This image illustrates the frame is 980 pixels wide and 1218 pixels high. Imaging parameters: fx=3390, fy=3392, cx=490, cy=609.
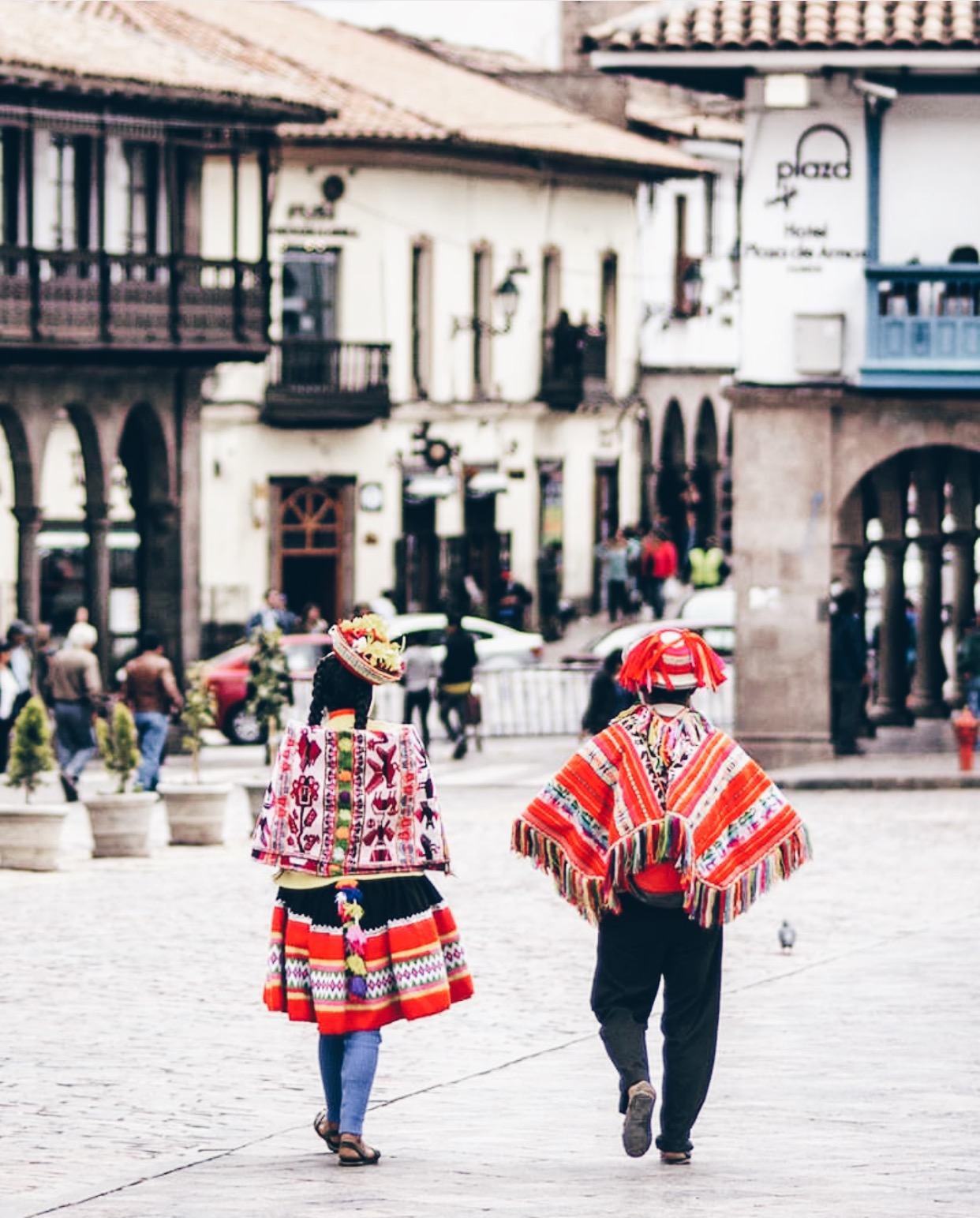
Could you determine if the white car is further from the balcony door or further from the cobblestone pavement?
the cobblestone pavement

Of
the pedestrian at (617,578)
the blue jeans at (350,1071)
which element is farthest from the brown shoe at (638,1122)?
the pedestrian at (617,578)

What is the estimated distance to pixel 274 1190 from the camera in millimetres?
9922

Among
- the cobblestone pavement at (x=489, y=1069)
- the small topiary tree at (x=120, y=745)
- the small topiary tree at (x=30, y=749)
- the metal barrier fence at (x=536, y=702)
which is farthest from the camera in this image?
the metal barrier fence at (x=536, y=702)

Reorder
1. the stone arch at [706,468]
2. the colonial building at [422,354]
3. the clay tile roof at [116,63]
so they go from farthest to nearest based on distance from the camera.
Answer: the stone arch at [706,468], the colonial building at [422,354], the clay tile roof at [116,63]

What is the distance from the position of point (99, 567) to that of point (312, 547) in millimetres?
13502

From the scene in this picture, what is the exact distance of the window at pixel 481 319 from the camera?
2067 inches

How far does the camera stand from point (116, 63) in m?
37.0

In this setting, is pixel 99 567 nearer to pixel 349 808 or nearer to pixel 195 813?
pixel 195 813

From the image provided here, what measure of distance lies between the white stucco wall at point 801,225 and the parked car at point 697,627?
732 cm

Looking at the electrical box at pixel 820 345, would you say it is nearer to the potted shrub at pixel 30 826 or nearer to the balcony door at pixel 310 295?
the potted shrub at pixel 30 826

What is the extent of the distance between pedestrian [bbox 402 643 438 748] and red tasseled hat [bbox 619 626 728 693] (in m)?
22.3

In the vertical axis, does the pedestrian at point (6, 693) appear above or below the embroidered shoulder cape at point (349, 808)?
below

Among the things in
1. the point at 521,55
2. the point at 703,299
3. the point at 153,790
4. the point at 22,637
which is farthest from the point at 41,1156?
the point at 521,55

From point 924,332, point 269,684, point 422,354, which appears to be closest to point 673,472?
point 422,354
